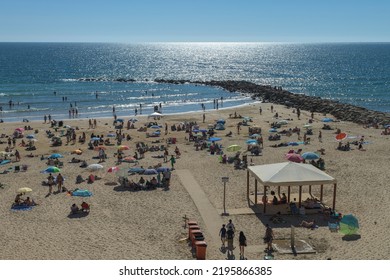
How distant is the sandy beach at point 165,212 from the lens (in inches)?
614

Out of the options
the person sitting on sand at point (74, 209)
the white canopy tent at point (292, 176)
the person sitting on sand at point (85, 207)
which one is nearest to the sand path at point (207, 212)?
the white canopy tent at point (292, 176)

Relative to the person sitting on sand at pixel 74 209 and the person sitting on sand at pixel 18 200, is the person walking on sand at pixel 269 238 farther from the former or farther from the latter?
the person sitting on sand at pixel 18 200

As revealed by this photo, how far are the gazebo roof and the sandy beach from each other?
1.44m

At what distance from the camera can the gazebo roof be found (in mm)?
18609

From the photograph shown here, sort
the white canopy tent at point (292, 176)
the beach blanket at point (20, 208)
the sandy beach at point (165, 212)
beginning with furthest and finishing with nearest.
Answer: the beach blanket at point (20, 208)
the white canopy tent at point (292, 176)
the sandy beach at point (165, 212)

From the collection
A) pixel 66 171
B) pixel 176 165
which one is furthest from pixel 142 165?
pixel 66 171

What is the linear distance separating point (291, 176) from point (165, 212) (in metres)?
5.37

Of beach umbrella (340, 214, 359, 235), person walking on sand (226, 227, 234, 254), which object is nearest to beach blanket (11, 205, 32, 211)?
person walking on sand (226, 227, 234, 254)

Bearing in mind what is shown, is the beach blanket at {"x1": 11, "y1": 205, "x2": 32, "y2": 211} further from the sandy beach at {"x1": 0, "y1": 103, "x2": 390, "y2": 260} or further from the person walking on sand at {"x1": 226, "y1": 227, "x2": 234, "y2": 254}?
the person walking on sand at {"x1": 226, "y1": 227, "x2": 234, "y2": 254}

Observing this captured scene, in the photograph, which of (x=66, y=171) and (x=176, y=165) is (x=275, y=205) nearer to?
(x=176, y=165)

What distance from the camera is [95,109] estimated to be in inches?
2212

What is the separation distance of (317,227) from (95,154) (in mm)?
17268

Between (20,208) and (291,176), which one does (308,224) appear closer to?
(291,176)

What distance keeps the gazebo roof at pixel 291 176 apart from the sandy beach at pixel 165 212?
1441mm
